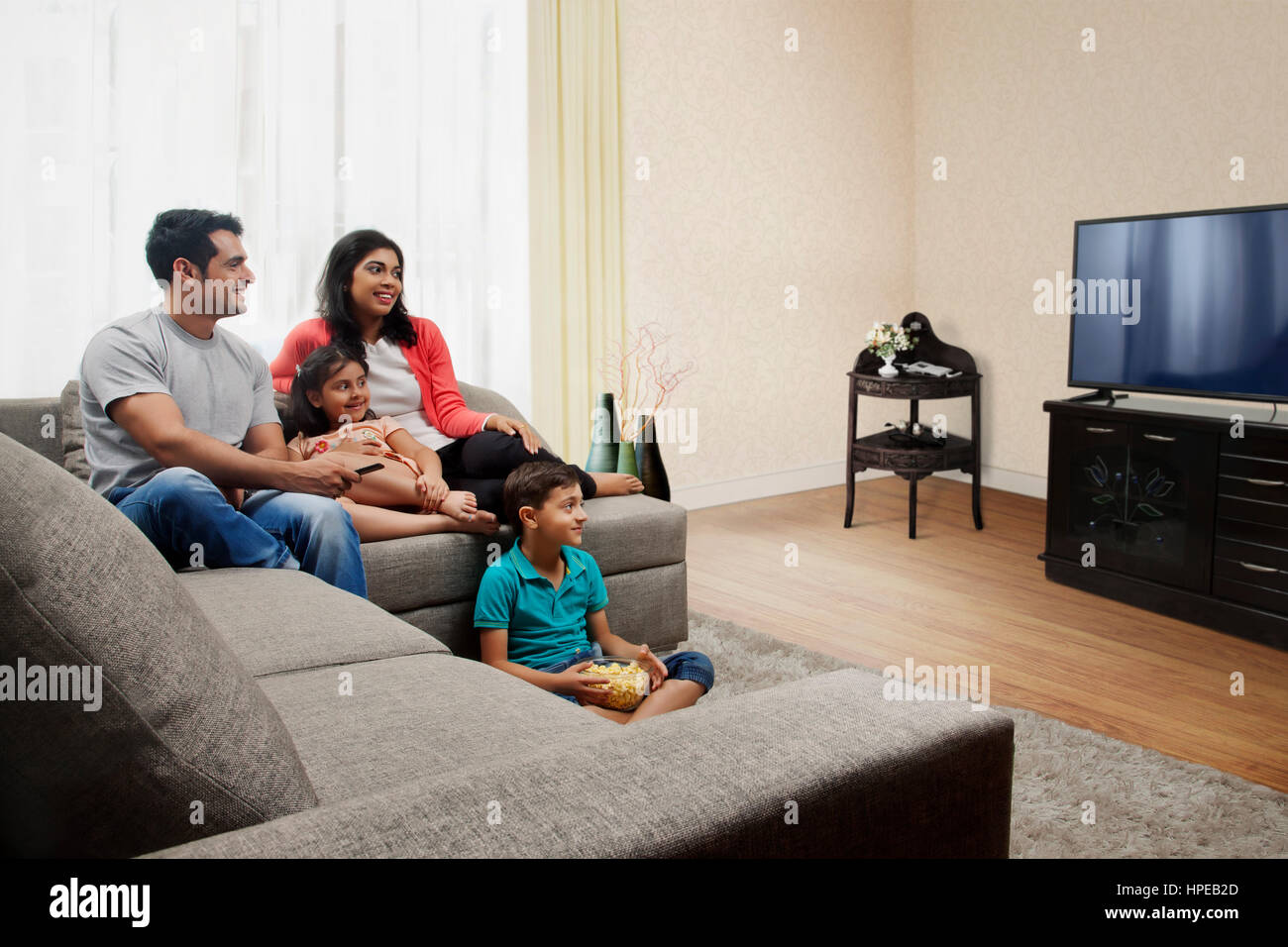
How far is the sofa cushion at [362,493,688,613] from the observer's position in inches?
94.3

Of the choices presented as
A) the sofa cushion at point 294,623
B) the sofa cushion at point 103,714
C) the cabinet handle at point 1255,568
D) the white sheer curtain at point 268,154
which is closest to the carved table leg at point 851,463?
the white sheer curtain at point 268,154

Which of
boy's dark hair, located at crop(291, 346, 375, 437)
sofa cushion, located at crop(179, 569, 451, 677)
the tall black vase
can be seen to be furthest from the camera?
the tall black vase

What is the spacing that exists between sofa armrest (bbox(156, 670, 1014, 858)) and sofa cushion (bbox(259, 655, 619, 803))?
0.19m

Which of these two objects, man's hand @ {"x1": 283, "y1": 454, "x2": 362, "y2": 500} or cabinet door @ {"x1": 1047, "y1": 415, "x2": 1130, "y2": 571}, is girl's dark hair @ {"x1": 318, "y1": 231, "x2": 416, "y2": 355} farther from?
cabinet door @ {"x1": 1047, "y1": 415, "x2": 1130, "y2": 571}

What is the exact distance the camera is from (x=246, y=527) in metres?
2.17

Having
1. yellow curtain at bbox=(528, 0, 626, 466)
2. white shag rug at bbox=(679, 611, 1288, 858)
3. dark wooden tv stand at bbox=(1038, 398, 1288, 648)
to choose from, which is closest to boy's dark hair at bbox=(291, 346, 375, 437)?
yellow curtain at bbox=(528, 0, 626, 466)

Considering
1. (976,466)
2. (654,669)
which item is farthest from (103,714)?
(976,466)

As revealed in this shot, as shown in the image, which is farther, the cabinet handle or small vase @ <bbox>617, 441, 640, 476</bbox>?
small vase @ <bbox>617, 441, 640, 476</bbox>

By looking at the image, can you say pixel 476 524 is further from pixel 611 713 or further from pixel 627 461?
pixel 627 461

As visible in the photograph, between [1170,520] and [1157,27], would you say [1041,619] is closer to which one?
[1170,520]

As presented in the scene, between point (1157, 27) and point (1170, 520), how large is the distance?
2265 mm

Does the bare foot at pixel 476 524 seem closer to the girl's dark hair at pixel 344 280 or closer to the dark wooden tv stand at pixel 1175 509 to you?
the girl's dark hair at pixel 344 280

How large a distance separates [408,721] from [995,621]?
230cm
